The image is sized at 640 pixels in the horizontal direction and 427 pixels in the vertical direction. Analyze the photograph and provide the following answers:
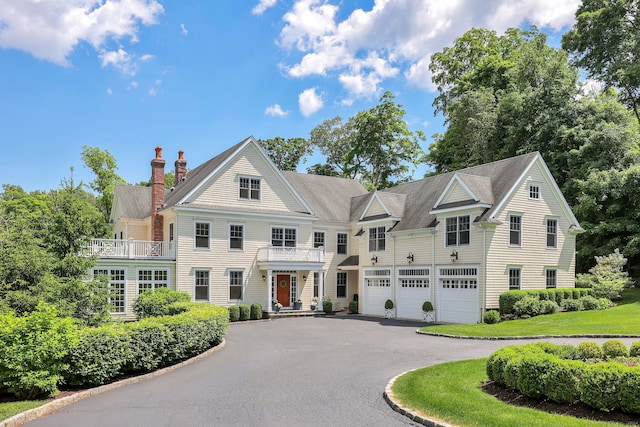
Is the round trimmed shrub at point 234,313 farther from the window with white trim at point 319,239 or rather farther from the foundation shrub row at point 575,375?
the foundation shrub row at point 575,375

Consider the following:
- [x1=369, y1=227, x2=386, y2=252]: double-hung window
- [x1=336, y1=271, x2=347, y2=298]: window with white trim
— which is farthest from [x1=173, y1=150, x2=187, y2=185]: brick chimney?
[x1=369, y1=227, x2=386, y2=252]: double-hung window

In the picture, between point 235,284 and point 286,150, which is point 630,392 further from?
point 286,150

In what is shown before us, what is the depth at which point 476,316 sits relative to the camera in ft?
81.4

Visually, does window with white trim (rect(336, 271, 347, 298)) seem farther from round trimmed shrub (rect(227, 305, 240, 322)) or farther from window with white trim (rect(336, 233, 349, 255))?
round trimmed shrub (rect(227, 305, 240, 322))

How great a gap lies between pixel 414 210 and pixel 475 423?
22.5 m

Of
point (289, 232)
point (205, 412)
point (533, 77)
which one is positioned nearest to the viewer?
point (205, 412)

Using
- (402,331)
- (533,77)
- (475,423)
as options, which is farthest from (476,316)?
(533,77)

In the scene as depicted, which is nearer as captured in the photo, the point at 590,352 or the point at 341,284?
the point at 590,352

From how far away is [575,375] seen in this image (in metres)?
8.51

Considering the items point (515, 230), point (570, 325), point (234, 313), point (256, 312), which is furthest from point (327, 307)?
point (570, 325)

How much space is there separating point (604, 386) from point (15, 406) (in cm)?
1020

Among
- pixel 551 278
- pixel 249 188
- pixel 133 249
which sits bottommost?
pixel 551 278

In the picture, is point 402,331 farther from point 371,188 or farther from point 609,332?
point 371,188

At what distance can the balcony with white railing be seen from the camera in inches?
1206
